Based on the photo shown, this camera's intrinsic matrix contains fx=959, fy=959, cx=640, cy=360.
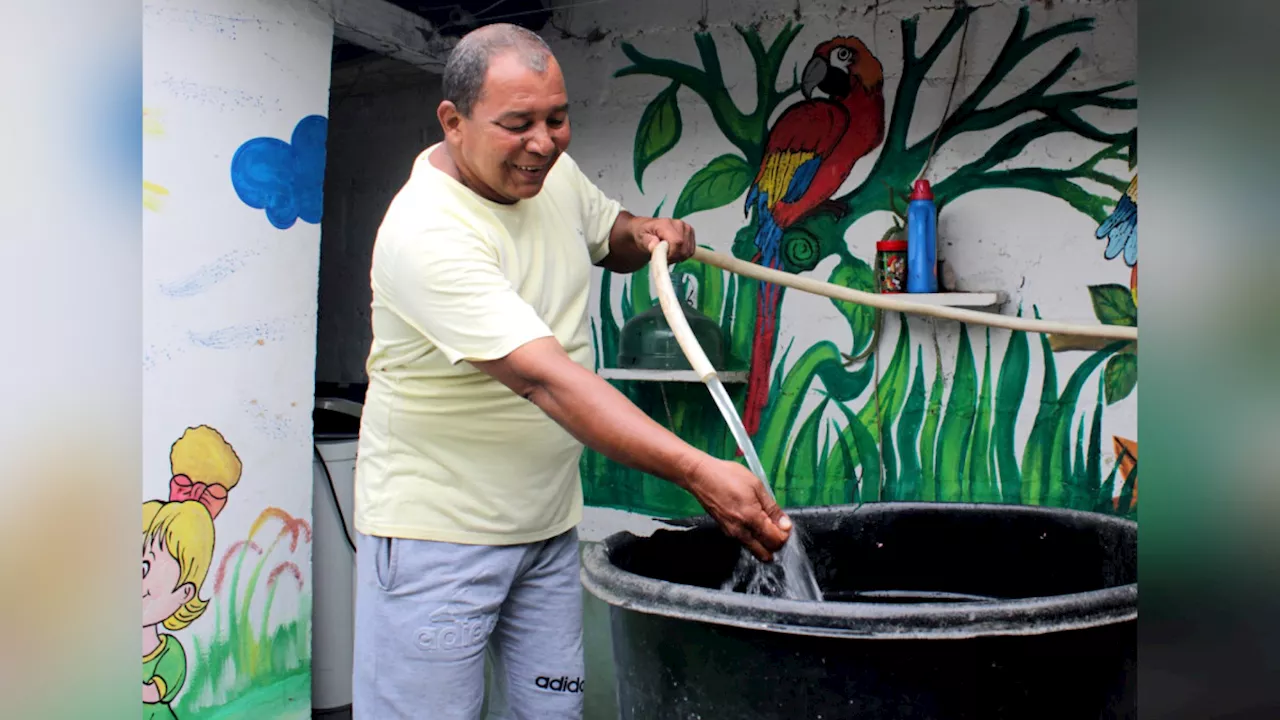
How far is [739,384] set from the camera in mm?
3344

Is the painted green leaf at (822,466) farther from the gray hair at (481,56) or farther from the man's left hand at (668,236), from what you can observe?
the gray hair at (481,56)

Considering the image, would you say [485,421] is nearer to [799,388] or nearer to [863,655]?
[863,655]

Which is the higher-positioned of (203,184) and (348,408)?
(203,184)

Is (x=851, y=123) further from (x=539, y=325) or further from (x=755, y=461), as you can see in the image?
(x=539, y=325)

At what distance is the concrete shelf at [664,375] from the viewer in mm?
3168

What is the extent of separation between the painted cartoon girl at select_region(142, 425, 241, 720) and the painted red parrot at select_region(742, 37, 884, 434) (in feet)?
5.77

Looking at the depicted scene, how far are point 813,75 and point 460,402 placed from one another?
2.16 metres

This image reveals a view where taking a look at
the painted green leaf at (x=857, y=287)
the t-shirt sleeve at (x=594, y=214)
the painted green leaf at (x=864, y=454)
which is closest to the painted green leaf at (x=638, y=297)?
the painted green leaf at (x=857, y=287)

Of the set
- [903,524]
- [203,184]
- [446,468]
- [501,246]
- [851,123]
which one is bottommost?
[903,524]

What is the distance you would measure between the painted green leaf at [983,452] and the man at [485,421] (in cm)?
178

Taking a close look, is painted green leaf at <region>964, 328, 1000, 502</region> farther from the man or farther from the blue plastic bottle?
the man

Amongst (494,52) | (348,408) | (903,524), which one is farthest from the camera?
(348,408)

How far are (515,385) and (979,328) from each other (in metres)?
2.12
